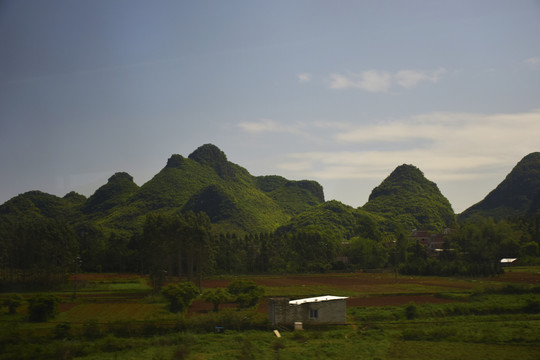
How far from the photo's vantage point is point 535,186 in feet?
590

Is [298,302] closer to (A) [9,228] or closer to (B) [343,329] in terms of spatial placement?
(B) [343,329]

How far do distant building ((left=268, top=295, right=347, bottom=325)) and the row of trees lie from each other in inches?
1018

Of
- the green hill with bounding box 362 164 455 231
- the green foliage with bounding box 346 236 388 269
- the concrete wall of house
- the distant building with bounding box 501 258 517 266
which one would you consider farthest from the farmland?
the green hill with bounding box 362 164 455 231

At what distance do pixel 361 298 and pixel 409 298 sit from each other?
14.3ft

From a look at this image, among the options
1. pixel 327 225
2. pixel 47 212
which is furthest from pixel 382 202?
pixel 47 212

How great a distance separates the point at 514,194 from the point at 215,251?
15022cm

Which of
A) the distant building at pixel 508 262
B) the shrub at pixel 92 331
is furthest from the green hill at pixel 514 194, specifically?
the shrub at pixel 92 331

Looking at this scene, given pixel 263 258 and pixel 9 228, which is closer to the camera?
pixel 9 228

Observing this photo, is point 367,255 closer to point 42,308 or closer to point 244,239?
point 244,239

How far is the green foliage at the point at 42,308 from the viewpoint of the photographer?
3509 cm

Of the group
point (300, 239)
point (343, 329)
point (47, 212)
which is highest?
point (47, 212)

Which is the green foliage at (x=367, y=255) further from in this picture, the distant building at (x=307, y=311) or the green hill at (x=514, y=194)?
the green hill at (x=514, y=194)

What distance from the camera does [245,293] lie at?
4250 cm

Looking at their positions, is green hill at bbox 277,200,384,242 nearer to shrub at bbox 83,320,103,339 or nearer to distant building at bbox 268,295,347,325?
distant building at bbox 268,295,347,325
